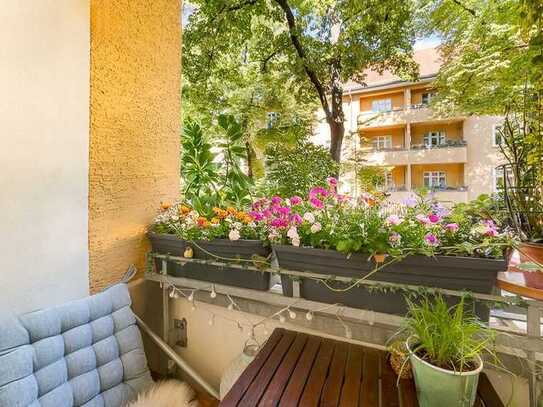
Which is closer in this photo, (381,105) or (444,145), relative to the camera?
(444,145)

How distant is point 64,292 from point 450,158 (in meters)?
9.38

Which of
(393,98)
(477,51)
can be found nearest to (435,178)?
(393,98)

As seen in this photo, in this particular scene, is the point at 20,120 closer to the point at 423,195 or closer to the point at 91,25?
the point at 91,25

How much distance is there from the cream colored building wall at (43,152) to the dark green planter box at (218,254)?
16.0 inches

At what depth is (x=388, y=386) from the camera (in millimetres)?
934

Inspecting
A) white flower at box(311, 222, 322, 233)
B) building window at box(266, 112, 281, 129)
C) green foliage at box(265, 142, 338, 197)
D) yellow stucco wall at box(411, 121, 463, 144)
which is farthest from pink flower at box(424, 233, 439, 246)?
yellow stucco wall at box(411, 121, 463, 144)

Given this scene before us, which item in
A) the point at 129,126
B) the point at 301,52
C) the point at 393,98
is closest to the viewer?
the point at 129,126

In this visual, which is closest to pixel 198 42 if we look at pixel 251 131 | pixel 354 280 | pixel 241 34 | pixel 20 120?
pixel 241 34

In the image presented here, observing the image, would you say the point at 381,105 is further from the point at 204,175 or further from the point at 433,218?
the point at 433,218

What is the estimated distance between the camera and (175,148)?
195 cm

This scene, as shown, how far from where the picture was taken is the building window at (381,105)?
8953mm

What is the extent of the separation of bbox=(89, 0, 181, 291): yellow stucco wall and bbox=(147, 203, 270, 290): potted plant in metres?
0.21

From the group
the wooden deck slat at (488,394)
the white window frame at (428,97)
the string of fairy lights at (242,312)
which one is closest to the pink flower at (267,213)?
the string of fairy lights at (242,312)

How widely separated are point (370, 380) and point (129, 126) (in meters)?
1.72
